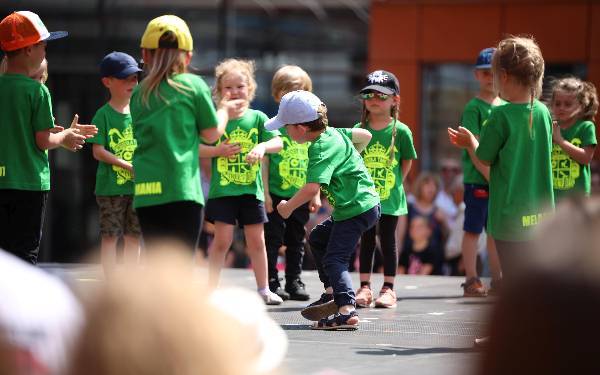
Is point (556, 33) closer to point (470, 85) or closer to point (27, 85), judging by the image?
point (470, 85)

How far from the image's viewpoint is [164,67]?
18.5ft

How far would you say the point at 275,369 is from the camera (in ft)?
4.45

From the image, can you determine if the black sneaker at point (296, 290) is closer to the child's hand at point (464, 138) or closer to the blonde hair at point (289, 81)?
the blonde hair at point (289, 81)

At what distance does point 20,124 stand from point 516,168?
2.60 metres

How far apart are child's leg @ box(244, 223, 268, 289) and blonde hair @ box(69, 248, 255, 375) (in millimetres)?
7089

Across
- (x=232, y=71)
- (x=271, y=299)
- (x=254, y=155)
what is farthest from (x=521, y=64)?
(x=271, y=299)

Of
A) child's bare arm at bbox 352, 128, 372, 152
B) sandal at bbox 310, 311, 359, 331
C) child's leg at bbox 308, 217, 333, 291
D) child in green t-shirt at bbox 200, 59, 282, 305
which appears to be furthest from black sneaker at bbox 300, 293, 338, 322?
child's bare arm at bbox 352, 128, 372, 152

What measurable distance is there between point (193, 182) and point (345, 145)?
1953 mm

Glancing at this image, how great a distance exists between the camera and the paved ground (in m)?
5.29

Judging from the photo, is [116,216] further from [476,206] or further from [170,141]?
[170,141]

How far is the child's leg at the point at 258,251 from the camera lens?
A: 8.32 m

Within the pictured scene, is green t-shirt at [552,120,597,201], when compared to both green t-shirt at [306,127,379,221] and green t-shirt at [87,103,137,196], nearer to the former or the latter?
green t-shirt at [306,127,379,221]

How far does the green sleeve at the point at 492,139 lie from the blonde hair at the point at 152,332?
194 inches

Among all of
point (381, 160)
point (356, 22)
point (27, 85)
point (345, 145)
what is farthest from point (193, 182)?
point (356, 22)
